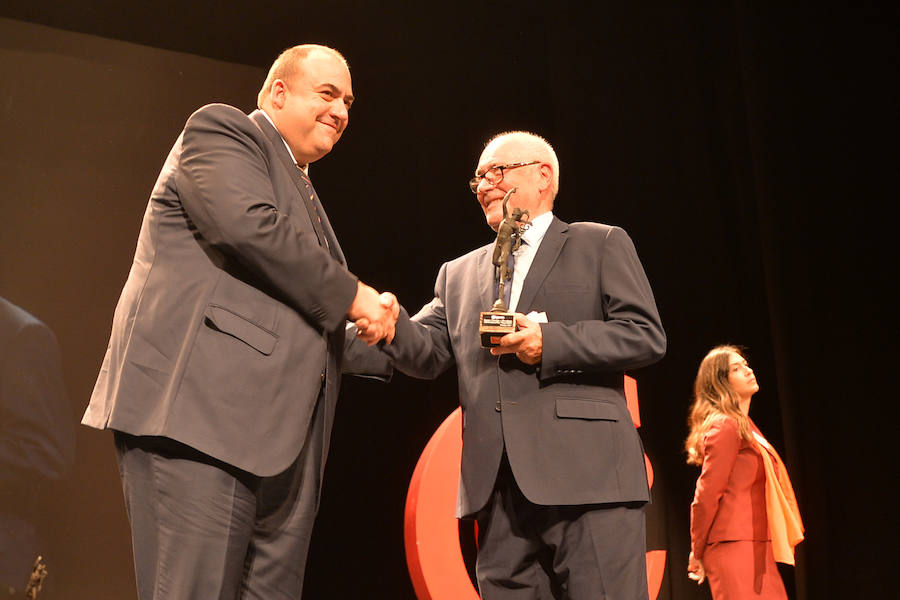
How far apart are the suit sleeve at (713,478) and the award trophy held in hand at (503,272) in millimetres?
2230

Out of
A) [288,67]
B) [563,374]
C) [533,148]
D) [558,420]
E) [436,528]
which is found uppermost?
[288,67]

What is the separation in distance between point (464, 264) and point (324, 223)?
69 centimetres

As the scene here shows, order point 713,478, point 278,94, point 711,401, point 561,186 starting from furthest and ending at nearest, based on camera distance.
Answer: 1. point 561,186
2. point 711,401
3. point 713,478
4. point 278,94

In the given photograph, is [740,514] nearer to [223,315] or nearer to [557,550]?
[557,550]

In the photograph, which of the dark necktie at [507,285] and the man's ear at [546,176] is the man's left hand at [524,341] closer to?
the dark necktie at [507,285]

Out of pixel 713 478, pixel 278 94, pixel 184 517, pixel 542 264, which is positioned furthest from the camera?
pixel 713 478

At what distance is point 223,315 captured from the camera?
5.67ft

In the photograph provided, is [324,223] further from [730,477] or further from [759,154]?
[759,154]

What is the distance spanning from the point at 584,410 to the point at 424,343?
0.53 meters

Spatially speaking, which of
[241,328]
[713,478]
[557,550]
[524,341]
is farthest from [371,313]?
[713,478]

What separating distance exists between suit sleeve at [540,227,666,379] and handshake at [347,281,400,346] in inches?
17.2

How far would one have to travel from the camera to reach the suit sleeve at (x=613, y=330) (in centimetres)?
223

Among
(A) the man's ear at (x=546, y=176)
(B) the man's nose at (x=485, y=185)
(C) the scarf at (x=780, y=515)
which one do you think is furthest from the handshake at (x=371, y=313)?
(C) the scarf at (x=780, y=515)

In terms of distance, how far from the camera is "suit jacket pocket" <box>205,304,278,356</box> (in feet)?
5.63
